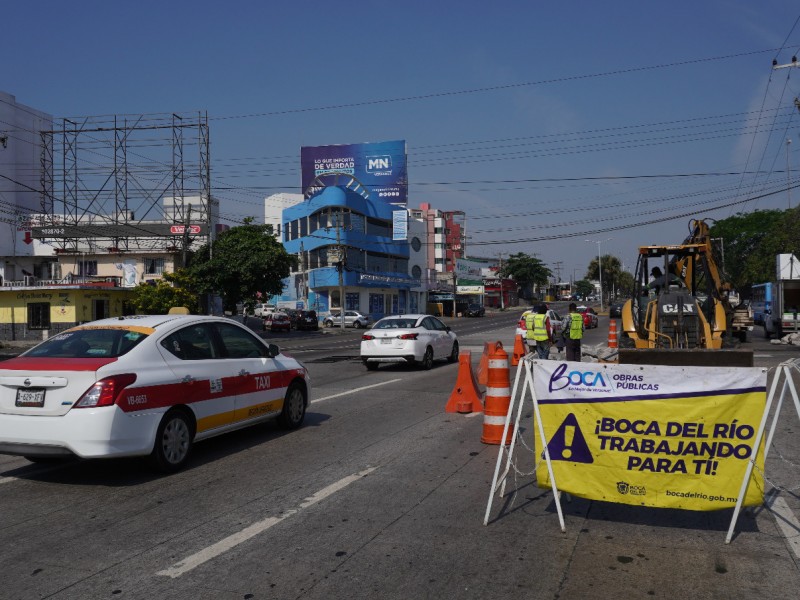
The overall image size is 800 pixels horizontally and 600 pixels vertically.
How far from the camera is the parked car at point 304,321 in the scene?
5322cm

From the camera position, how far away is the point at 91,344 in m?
7.29

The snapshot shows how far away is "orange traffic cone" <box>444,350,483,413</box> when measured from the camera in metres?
11.1

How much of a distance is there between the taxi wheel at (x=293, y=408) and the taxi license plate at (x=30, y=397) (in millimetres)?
3366

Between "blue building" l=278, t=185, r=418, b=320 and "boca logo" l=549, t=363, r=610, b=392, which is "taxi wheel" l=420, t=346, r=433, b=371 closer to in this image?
"boca logo" l=549, t=363, r=610, b=392

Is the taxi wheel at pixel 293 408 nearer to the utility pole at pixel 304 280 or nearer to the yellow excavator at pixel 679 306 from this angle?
the yellow excavator at pixel 679 306

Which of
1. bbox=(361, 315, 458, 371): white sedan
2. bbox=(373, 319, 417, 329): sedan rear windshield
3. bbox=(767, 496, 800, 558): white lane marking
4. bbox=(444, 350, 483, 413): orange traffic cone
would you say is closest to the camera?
bbox=(767, 496, 800, 558): white lane marking

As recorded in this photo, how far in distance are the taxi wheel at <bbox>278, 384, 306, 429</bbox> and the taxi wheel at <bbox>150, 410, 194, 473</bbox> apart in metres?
2.12

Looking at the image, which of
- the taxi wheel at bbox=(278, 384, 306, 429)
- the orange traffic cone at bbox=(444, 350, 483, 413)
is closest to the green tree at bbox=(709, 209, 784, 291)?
the orange traffic cone at bbox=(444, 350, 483, 413)

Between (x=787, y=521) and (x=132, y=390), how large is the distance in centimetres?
577

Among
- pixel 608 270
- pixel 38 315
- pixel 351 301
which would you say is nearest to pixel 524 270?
pixel 608 270

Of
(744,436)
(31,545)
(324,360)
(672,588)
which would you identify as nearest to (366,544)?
(672,588)

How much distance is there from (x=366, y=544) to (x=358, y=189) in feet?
238

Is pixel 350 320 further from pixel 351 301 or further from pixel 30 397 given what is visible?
pixel 30 397

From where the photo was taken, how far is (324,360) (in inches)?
885
